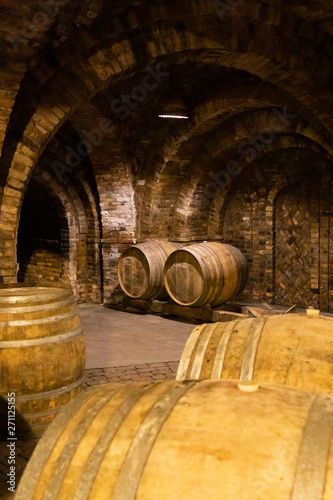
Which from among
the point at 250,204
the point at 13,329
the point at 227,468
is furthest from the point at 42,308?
the point at 250,204

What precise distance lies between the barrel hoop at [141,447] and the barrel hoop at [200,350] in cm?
91

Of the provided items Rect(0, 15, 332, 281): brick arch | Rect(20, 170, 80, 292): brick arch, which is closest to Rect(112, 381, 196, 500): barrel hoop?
Rect(0, 15, 332, 281): brick arch

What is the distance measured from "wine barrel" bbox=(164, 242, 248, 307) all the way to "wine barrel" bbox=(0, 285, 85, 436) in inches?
163

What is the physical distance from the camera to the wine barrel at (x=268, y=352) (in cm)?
236

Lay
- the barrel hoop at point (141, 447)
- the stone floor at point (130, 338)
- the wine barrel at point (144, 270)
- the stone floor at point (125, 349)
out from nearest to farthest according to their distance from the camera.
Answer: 1. the barrel hoop at point (141, 447)
2. the stone floor at point (125, 349)
3. the stone floor at point (130, 338)
4. the wine barrel at point (144, 270)

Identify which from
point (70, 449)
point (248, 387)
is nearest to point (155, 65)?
point (248, 387)

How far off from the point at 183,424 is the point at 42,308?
2.26 meters

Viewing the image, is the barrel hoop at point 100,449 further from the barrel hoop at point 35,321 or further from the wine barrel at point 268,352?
the barrel hoop at point 35,321

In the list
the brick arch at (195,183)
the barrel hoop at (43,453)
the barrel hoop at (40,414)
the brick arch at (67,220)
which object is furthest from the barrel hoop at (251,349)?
the brick arch at (67,220)

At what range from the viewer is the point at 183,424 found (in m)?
1.49

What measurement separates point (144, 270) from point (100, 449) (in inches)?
286

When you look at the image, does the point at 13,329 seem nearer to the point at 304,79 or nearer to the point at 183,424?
the point at 183,424

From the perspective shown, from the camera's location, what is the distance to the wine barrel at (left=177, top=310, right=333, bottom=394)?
2361mm

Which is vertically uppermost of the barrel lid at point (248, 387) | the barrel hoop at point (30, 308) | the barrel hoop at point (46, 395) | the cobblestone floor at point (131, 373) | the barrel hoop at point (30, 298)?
the barrel hoop at point (30, 298)
